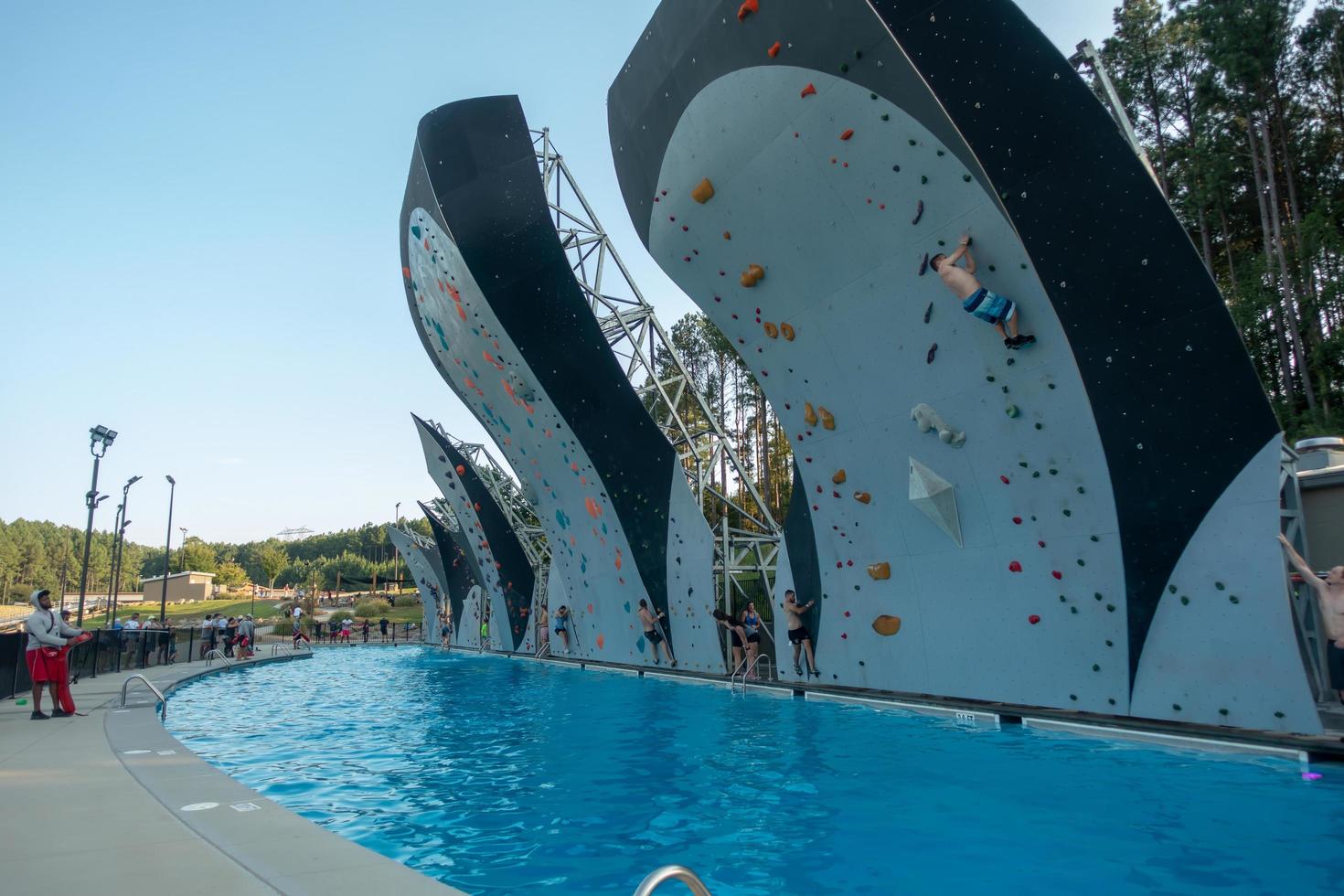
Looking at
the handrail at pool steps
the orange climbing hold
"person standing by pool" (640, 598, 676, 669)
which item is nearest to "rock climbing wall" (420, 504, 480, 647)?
the handrail at pool steps

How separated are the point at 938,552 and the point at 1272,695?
3.19 metres

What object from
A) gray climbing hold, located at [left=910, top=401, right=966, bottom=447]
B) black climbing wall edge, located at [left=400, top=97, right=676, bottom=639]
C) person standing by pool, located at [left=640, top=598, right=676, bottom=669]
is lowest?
person standing by pool, located at [left=640, top=598, right=676, bottom=669]

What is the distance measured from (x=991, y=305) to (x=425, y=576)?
33.7 m

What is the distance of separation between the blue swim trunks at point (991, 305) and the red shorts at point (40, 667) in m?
10.0

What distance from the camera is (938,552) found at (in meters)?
8.70

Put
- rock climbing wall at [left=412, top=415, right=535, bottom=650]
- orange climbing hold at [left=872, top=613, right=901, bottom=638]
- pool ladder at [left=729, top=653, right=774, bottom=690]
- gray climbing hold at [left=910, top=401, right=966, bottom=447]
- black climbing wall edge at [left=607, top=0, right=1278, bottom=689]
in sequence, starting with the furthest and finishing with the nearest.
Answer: rock climbing wall at [left=412, top=415, right=535, bottom=650] < pool ladder at [left=729, top=653, right=774, bottom=690] < orange climbing hold at [left=872, top=613, right=901, bottom=638] < gray climbing hold at [left=910, top=401, right=966, bottom=447] < black climbing wall edge at [left=607, top=0, right=1278, bottom=689]

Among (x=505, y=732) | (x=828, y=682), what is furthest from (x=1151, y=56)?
(x=505, y=732)

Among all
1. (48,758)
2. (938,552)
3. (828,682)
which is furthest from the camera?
(828,682)

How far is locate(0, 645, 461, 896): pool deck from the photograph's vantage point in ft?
9.31

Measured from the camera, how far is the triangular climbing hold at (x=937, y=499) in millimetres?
8344

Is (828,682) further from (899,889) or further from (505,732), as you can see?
(899,889)

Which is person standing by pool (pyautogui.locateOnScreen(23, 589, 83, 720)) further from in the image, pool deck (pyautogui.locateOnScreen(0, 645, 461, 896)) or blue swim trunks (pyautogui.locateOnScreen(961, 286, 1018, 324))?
blue swim trunks (pyautogui.locateOnScreen(961, 286, 1018, 324))

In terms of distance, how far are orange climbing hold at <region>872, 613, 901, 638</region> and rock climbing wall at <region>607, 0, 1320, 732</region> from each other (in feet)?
0.10

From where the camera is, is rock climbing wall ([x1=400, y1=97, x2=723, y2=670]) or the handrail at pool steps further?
the handrail at pool steps
